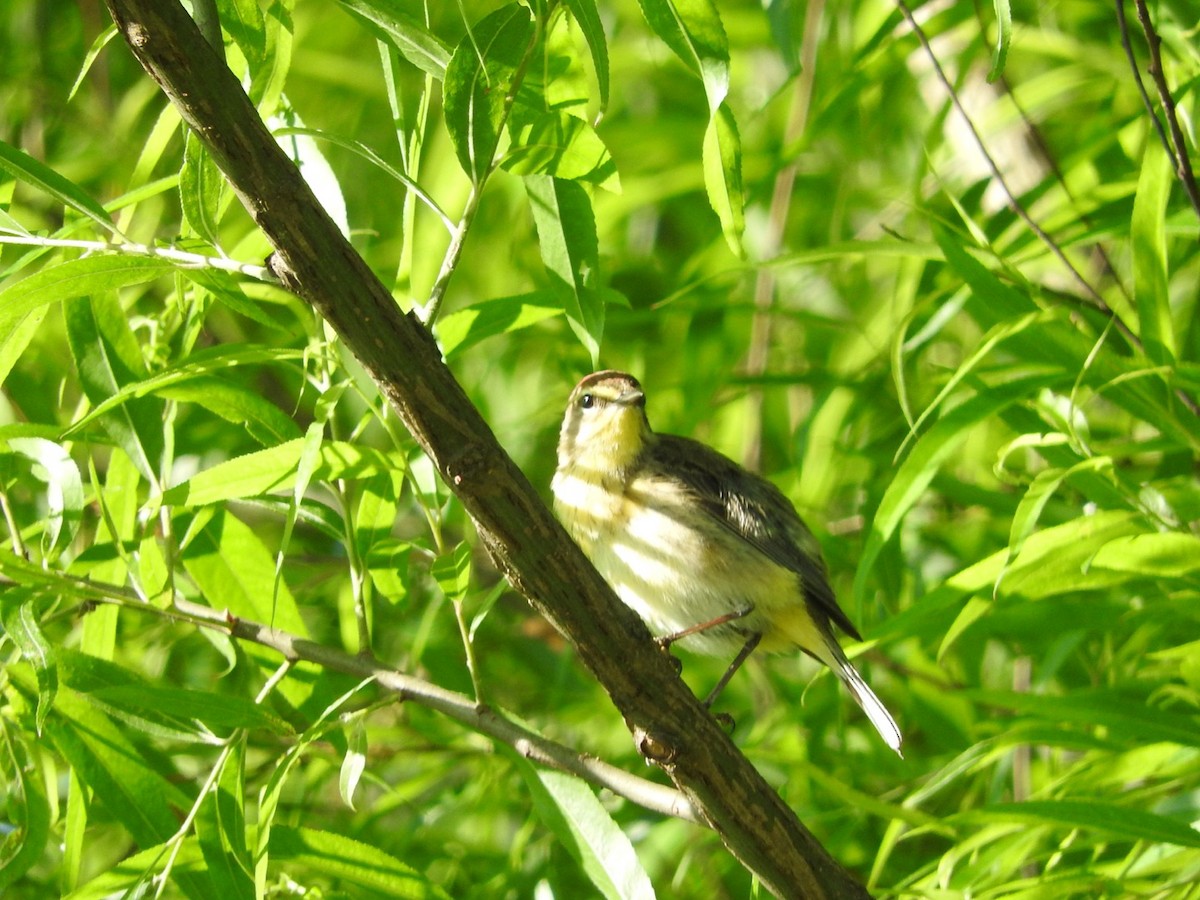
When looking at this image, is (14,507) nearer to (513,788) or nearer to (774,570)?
(513,788)

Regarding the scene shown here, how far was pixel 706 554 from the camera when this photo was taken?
3.84m

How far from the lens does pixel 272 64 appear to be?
2287 mm

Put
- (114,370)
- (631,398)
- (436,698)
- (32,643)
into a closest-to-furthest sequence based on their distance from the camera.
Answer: (32,643) < (436,698) < (114,370) < (631,398)

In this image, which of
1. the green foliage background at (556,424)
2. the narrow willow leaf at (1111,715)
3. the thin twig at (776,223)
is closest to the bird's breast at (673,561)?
the green foliage background at (556,424)

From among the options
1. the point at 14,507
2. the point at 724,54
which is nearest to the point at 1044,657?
the point at 724,54

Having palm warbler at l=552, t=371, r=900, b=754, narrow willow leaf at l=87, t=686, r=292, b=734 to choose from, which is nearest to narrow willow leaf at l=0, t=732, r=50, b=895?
narrow willow leaf at l=87, t=686, r=292, b=734

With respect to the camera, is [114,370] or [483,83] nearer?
[483,83]

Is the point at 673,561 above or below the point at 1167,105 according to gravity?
below

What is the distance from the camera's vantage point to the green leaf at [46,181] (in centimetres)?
212

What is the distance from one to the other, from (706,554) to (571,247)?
1636 mm

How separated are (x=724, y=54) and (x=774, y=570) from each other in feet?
6.81

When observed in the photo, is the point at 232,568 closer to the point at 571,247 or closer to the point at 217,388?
the point at 217,388

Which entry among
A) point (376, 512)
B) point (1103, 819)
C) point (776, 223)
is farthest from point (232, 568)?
point (776, 223)

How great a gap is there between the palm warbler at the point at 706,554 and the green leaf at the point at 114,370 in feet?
4.58
